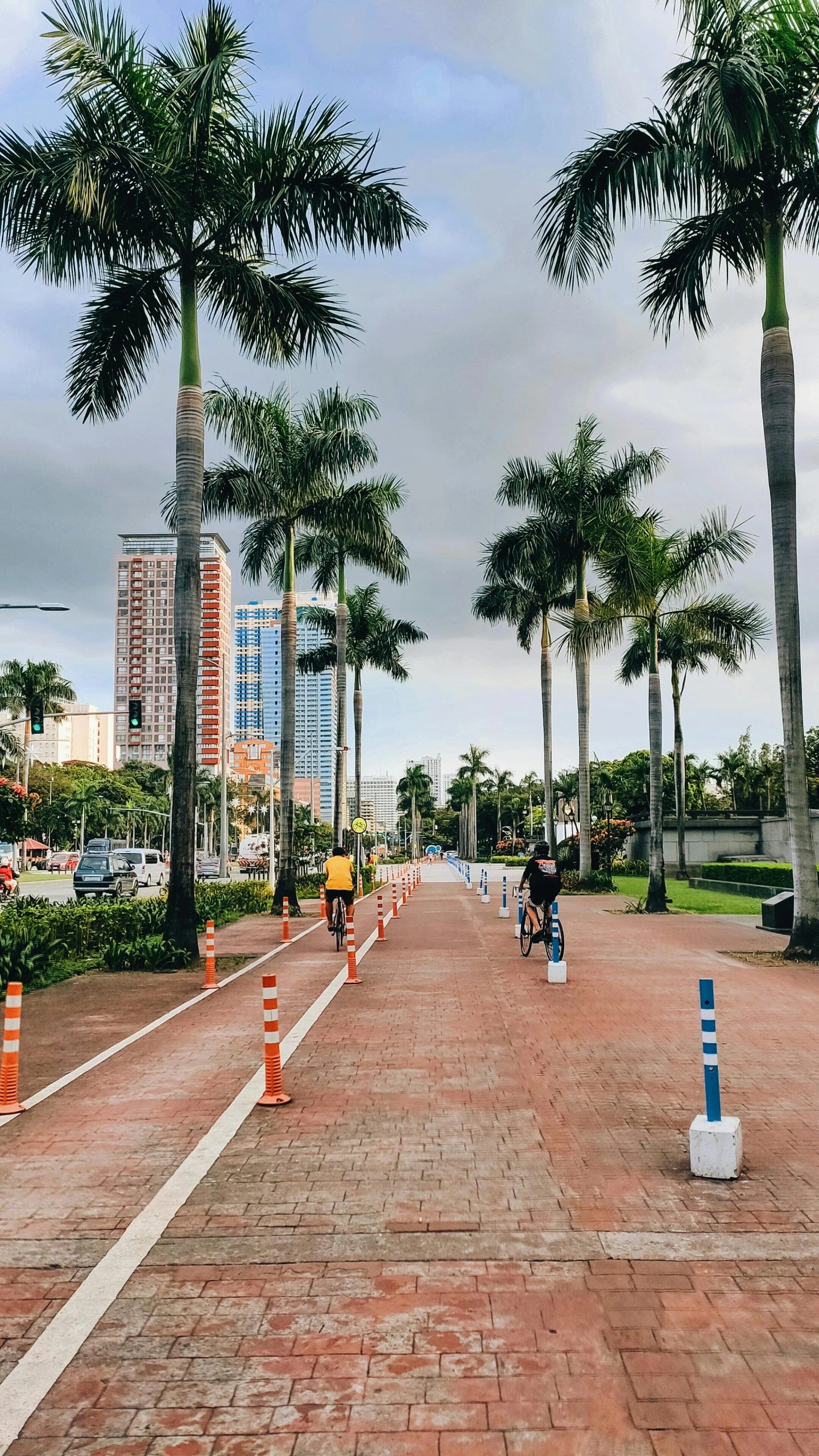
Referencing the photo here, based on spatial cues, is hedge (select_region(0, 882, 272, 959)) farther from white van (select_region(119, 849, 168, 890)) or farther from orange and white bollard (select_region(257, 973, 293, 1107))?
white van (select_region(119, 849, 168, 890))

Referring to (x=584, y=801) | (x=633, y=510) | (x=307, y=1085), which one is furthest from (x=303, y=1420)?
(x=584, y=801)

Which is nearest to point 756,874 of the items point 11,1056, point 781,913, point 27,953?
point 781,913

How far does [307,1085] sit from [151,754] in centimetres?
17462

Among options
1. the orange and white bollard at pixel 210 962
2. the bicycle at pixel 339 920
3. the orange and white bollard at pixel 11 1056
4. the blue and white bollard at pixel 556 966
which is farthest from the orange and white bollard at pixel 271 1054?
the bicycle at pixel 339 920

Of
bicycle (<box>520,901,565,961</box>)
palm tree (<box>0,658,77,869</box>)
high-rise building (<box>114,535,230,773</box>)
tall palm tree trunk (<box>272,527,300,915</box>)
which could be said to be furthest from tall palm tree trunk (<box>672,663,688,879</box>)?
high-rise building (<box>114,535,230,773</box>)

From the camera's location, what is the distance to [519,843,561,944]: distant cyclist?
51.3 ft

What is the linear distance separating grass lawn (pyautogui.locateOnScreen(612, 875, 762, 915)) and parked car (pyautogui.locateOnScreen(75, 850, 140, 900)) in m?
18.6

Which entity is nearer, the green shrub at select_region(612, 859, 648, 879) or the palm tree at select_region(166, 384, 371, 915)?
the palm tree at select_region(166, 384, 371, 915)

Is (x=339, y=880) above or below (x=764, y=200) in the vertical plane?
below

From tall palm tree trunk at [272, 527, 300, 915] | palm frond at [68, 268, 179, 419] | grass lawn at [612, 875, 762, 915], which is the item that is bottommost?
grass lawn at [612, 875, 762, 915]

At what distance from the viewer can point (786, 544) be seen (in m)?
16.1

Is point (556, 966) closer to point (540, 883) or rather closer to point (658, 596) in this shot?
point (540, 883)

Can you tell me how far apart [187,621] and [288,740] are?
10412 mm

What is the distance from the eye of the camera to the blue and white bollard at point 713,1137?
592 cm
